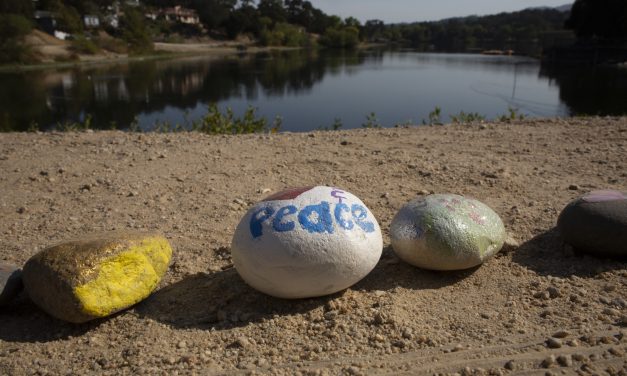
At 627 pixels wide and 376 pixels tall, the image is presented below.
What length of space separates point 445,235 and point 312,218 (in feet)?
3.44

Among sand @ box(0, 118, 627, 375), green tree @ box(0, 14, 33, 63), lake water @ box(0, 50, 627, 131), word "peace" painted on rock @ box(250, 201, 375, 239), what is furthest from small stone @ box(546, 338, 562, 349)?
green tree @ box(0, 14, 33, 63)

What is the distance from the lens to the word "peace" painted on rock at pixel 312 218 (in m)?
3.30

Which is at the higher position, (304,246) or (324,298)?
(304,246)

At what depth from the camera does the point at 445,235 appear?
3643mm

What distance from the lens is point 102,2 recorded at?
62781 millimetres

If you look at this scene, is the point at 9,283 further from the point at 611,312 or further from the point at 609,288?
the point at 609,288

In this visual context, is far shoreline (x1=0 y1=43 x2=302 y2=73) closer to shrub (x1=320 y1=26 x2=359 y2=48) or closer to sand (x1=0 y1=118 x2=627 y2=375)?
shrub (x1=320 y1=26 x2=359 y2=48)

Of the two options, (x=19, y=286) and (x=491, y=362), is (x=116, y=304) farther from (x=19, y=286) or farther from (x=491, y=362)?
(x=491, y=362)

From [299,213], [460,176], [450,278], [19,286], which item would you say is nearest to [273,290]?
[299,213]

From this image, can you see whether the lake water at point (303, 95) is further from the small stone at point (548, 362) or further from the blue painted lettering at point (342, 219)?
the small stone at point (548, 362)

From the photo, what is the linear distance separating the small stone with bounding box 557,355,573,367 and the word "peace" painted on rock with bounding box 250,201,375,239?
1.40 m

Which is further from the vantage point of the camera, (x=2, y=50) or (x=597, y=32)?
(x=597, y=32)

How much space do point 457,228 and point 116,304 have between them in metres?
2.49

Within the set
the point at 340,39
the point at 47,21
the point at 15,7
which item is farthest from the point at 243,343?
the point at 340,39
